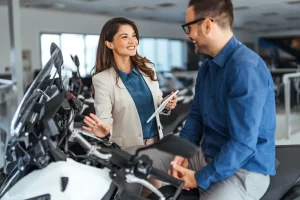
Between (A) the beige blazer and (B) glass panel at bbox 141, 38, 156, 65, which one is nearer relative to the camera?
(A) the beige blazer

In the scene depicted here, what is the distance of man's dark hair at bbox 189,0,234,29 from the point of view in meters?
1.37

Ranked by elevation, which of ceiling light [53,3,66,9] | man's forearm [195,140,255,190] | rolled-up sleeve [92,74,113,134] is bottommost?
man's forearm [195,140,255,190]

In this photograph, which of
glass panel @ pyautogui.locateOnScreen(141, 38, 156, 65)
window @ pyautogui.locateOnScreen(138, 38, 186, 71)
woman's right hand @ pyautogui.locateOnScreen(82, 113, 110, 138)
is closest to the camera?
woman's right hand @ pyautogui.locateOnScreen(82, 113, 110, 138)

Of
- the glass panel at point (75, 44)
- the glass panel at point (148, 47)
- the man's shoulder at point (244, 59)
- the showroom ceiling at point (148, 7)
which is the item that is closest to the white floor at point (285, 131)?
the showroom ceiling at point (148, 7)

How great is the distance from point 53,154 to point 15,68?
17.0 feet

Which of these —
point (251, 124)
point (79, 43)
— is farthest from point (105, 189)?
point (79, 43)

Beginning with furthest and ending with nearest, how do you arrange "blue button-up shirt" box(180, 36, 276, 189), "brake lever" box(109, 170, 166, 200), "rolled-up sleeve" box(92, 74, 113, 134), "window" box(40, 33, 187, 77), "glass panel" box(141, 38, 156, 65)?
"glass panel" box(141, 38, 156, 65) < "window" box(40, 33, 187, 77) < "rolled-up sleeve" box(92, 74, 113, 134) < "blue button-up shirt" box(180, 36, 276, 189) < "brake lever" box(109, 170, 166, 200)

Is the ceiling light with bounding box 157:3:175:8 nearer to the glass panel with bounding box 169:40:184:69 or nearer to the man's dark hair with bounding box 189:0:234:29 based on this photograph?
the glass panel with bounding box 169:40:184:69

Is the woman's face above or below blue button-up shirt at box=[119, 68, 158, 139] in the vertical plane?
above

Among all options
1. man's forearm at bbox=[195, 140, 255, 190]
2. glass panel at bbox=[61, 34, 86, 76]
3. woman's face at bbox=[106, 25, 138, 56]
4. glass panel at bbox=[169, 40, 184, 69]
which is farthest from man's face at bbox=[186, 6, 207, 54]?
glass panel at bbox=[169, 40, 184, 69]

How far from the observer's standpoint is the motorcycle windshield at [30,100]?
1188 mm

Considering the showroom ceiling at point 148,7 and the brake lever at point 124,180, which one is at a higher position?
the showroom ceiling at point 148,7

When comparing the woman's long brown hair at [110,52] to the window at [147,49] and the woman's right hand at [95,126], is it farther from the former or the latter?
the window at [147,49]

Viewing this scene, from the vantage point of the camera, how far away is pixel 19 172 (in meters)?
1.18
